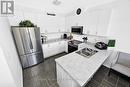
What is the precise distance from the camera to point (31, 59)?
2.42m

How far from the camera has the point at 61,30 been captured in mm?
3594

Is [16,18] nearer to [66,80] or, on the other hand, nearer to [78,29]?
[78,29]

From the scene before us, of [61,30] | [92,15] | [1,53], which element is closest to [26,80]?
[1,53]

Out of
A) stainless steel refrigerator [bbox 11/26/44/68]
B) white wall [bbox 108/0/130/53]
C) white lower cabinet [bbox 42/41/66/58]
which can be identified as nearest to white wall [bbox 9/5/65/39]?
stainless steel refrigerator [bbox 11/26/44/68]

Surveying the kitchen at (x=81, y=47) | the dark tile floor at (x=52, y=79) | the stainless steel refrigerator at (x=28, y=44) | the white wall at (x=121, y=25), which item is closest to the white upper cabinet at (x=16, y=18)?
the kitchen at (x=81, y=47)

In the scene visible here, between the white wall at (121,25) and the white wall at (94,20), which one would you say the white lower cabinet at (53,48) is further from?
the white wall at (121,25)

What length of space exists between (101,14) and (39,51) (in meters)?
2.59

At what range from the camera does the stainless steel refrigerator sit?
2.03 meters

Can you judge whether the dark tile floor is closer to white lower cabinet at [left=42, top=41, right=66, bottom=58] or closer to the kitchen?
the kitchen

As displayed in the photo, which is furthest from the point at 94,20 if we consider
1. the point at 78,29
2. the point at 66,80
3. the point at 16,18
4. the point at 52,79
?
the point at 16,18

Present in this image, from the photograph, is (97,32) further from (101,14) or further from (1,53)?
(1,53)

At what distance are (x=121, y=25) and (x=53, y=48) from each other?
2713 mm

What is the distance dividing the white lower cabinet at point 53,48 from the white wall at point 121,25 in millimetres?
2266

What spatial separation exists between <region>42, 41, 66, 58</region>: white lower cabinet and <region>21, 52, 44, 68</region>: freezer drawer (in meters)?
0.31
